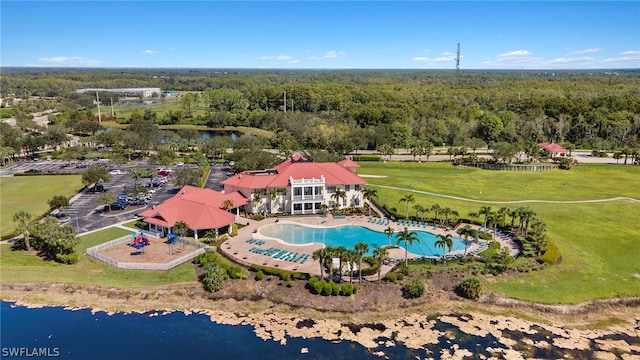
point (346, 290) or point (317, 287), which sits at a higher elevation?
point (317, 287)

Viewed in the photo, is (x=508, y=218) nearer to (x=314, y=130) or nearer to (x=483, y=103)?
(x=314, y=130)

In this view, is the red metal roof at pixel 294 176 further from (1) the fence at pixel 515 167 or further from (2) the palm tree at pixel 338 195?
(1) the fence at pixel 515 167

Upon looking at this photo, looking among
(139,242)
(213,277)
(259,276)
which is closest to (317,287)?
(259,276)

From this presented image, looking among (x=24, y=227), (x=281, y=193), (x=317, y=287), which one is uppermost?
(x=281, y=193)

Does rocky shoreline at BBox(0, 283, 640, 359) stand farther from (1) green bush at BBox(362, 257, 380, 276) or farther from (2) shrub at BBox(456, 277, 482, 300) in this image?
(1) green bush at BBox(362, 257, 380, 276)

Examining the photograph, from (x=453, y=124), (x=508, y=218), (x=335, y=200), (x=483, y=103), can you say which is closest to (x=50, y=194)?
(x=335, y=200)

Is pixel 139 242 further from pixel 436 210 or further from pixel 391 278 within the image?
pixel 436 210
